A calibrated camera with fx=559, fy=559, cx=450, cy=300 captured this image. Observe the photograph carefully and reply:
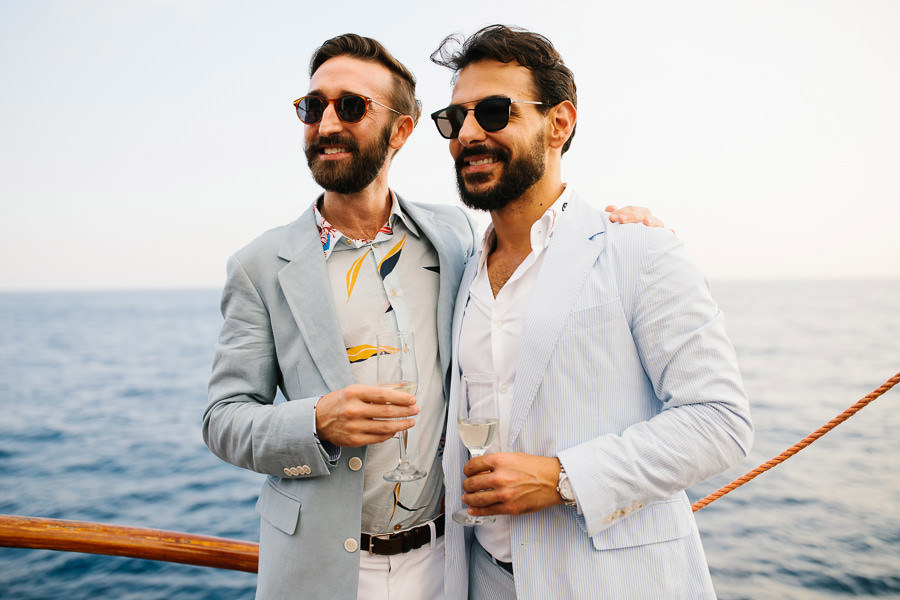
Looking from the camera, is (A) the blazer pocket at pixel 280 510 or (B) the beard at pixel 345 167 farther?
(B) the beard at pixel 345 167

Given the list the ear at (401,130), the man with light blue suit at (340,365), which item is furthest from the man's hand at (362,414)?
the ear at (401,130)

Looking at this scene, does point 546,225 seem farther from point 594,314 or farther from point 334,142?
point 334,142

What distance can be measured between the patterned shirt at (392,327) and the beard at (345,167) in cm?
19

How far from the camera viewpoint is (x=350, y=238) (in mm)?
2838

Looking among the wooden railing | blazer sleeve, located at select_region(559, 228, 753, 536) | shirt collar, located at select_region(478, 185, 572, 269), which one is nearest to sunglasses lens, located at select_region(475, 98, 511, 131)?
shirt collar, located at select_region(478, 185, 572, 269)

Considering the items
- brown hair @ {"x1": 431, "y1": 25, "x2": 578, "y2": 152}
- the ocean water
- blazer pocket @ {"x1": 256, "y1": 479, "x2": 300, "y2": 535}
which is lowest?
the ocean water

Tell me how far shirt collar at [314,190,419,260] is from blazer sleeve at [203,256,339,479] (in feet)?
1.48

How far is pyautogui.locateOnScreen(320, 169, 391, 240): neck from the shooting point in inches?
113

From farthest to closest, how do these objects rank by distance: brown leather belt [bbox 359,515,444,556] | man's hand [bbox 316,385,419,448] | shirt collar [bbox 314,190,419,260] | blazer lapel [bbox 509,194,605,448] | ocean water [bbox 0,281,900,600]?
ocean water [bbox 0,281,900,600], shirt collar [bbox 314,190,419,260], brown leather belt [bbox 359,515,444,556], blazer lapel [bbox 509,194,605,448], man's hand [bbox 316,385,419,448]

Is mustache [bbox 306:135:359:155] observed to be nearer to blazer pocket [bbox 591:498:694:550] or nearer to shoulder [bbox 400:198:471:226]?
shoulder [bbox 400:198:471:226]

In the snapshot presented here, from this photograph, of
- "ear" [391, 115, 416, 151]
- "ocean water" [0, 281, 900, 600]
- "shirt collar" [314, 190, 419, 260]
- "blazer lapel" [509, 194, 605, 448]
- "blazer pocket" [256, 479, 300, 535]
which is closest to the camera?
"blazer lapel" [509, 194, 605, 448]

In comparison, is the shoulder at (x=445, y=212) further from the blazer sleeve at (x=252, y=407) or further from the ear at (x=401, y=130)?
the blazer sleeve at (x=252, y=407)

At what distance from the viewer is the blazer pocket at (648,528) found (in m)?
1.94

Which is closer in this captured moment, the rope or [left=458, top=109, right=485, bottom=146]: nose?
the rope
